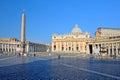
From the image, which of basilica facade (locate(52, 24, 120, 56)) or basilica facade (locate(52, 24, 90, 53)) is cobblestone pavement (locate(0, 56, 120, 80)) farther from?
basilica facade (locate(52, 24, 90, 53))

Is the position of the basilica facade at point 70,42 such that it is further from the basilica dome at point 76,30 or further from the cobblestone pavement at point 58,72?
the cobblestone pavement at point 58,72

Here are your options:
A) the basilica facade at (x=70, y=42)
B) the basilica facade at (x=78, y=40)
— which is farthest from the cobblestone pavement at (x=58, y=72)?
the basilica facade at (x=70, y=42)

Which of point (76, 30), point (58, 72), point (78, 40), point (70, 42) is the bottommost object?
point (58, 72)

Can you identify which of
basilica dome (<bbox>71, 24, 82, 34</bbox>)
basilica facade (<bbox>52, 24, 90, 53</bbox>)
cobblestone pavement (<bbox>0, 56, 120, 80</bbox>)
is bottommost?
cobblestone pavement (<bbox>0, 56, 120, 80</bbox>)

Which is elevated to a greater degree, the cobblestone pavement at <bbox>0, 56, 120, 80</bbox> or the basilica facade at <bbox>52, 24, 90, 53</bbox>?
the basilica facade at <bbox>52, 24, 90, 53</bbox>

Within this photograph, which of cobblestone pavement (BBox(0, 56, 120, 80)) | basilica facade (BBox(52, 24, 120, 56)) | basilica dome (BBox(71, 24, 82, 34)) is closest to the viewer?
cobblestone pavement (BBox(0, 56, 120, 80))

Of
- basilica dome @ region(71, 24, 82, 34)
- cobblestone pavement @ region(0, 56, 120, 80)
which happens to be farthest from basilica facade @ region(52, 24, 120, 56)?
cobblestone pavement @ region(0, 56, 120, 80)

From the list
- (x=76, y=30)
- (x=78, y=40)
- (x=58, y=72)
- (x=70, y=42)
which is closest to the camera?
(x=58, y=72)

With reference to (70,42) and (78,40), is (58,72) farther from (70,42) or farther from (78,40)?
(70,42)

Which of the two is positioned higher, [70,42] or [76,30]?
[76,30]

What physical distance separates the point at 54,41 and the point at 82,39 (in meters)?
17.7

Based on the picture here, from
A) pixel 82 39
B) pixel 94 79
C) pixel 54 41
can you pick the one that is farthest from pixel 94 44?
pixel 94 79

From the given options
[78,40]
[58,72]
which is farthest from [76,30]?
[58,72]

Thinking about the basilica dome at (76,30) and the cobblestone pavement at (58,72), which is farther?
the basilica dome at (76,30)
